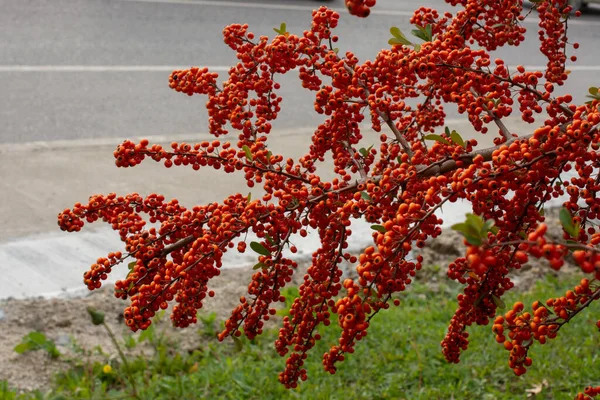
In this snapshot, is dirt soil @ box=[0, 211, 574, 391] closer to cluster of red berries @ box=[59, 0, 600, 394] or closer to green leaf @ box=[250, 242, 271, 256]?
cluster of red berries @ box=[59, 0, 600, 394]

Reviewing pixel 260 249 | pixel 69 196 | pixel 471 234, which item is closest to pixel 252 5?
pixel 69 196

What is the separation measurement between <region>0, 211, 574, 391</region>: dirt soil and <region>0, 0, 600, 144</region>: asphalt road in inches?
110

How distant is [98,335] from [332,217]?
8.14ft

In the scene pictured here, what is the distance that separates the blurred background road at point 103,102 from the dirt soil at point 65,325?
20cm

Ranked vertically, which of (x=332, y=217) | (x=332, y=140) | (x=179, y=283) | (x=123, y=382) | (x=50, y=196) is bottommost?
(x=123, y=382)

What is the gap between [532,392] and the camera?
331 centimetres

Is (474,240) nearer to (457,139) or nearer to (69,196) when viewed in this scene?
(457,139)

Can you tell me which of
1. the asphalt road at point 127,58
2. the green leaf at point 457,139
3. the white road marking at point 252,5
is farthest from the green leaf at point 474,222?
the white road marking at point 252,5

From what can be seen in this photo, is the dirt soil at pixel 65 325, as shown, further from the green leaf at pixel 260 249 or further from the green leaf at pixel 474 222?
the green leaf at pixel 474 222

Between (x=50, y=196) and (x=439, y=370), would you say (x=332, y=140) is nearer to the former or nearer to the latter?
(x=439, y=370)

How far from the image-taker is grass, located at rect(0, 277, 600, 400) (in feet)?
10.8

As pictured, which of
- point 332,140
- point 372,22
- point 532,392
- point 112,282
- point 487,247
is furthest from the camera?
point 372,22

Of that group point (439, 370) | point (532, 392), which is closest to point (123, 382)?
point (439, 370)

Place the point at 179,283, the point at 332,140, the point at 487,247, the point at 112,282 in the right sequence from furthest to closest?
1. the point at 112,282
2. the point at 332,140
3. the point at 179,283
4. the point at 487,247
